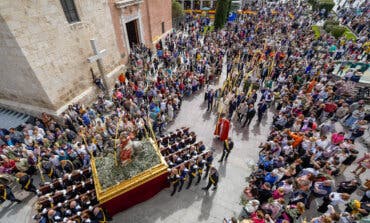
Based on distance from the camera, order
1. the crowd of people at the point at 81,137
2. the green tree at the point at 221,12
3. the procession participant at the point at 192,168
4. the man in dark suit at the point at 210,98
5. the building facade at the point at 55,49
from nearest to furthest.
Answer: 1. the crowd of people at the point at 81,137
2. the procession participant at the point at 192,168
3. the building facade at the point at 55,49
4. the man in dark suit at the point at 210,98
5. the green tree at the point at 221,12

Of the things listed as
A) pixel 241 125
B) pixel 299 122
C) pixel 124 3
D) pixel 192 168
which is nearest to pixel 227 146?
pixel 192 168

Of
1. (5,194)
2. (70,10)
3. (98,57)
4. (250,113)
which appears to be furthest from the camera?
(98,57)

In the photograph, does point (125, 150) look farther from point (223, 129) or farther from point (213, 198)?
point (223, 129)

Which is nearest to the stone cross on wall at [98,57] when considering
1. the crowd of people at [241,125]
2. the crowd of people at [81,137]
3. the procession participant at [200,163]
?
the crowd of people at [81,137]

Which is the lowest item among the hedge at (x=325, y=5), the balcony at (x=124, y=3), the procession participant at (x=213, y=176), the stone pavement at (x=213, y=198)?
the stone pavement at (x=213, y=198)

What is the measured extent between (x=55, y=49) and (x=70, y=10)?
2412 millimetres

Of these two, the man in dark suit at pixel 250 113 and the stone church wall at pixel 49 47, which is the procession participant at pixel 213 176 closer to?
the man in dark suit at pixel 250 113

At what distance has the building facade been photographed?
344 inches

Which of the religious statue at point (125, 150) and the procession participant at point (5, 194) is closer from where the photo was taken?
the religious statue at point (125, 150)

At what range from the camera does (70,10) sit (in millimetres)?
10688

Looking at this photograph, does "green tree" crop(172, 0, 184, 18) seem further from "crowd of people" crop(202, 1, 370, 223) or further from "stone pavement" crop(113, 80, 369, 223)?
"stone pavement" crop(113, 80, 369, 223)

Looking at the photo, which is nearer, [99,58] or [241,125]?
[241,125]

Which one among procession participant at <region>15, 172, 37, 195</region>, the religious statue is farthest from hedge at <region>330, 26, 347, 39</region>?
procession participant at <region>15, 172, 37, 195</region>

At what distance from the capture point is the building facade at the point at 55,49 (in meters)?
8.73
